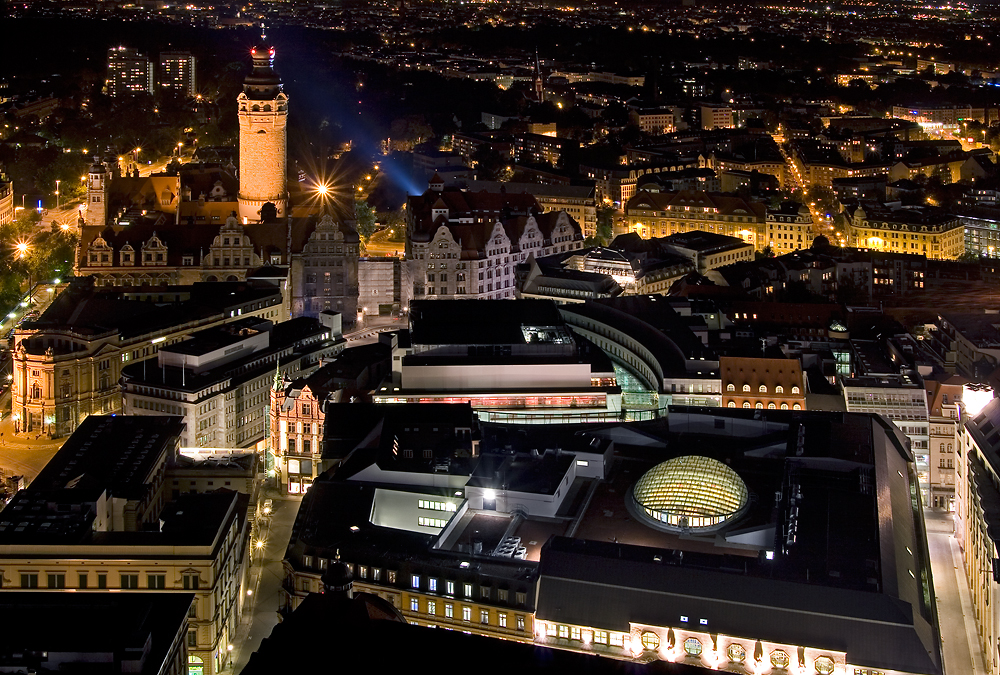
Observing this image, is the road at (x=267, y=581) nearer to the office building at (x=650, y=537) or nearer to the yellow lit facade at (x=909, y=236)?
the office building at (x=650, y=537)

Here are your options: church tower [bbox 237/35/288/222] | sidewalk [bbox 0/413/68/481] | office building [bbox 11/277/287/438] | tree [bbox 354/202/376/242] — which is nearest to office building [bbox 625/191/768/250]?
tree [bbox 354/202/376/242]

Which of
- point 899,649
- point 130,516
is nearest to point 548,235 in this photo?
point 130,516

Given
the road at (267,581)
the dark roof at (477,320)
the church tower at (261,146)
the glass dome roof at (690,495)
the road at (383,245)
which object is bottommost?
the road at (267,581)

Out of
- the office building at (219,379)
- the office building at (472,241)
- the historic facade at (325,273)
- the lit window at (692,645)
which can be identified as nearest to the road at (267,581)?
the office building at (219,379)

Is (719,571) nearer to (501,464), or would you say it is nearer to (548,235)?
(501,464)

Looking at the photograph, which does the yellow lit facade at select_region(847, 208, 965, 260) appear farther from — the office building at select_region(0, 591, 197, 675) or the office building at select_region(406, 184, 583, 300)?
the office building at select_region(0, 591, 197, 675)

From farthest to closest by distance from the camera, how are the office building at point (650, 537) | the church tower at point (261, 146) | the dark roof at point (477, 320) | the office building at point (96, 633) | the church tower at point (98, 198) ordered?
the church tower at point (98, 198) → the church tower at point (261, 146) → the dark roof at point (477, 320) → the office building at point (650, 537) → the office building at point (96, 633)
